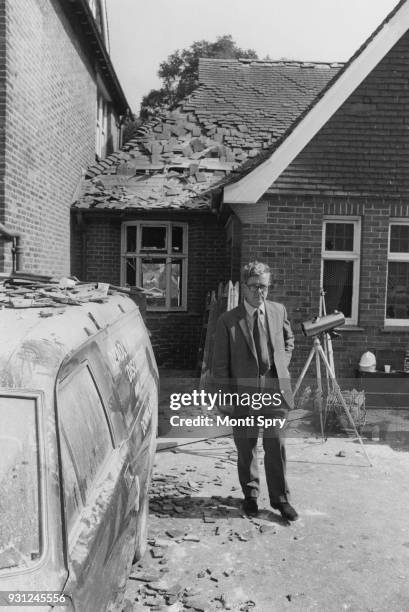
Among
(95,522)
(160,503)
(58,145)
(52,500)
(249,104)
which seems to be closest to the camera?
(52,500)

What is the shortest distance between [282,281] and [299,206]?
3.99 ft

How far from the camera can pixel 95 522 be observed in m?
2.32

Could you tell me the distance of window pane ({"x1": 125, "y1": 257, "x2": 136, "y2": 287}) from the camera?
1307cm

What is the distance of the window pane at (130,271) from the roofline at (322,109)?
14.1 ft

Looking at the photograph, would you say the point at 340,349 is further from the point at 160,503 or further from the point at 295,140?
the point at 160,503

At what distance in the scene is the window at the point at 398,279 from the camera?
9.73m

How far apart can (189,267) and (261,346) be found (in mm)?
8186

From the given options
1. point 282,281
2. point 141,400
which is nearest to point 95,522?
point 141,400

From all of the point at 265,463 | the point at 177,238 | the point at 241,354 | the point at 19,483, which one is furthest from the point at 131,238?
the point at 19,483

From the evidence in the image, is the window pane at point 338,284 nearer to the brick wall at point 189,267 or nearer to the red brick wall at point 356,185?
the red brick wall at point 356,185

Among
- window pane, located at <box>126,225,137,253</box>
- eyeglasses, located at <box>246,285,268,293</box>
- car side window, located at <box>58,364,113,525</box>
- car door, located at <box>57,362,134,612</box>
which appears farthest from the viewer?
window pane, located at <box>126,225,137,253</box>

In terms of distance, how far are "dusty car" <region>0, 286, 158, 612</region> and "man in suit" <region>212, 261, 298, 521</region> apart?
1.66 meters

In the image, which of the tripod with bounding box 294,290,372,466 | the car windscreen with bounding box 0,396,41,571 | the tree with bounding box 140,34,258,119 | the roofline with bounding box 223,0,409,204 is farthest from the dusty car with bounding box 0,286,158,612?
the tree with bounding box 140,34,258,119

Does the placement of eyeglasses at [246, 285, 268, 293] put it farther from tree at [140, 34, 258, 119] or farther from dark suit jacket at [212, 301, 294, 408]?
tree at [140, 34, 258, 119]
